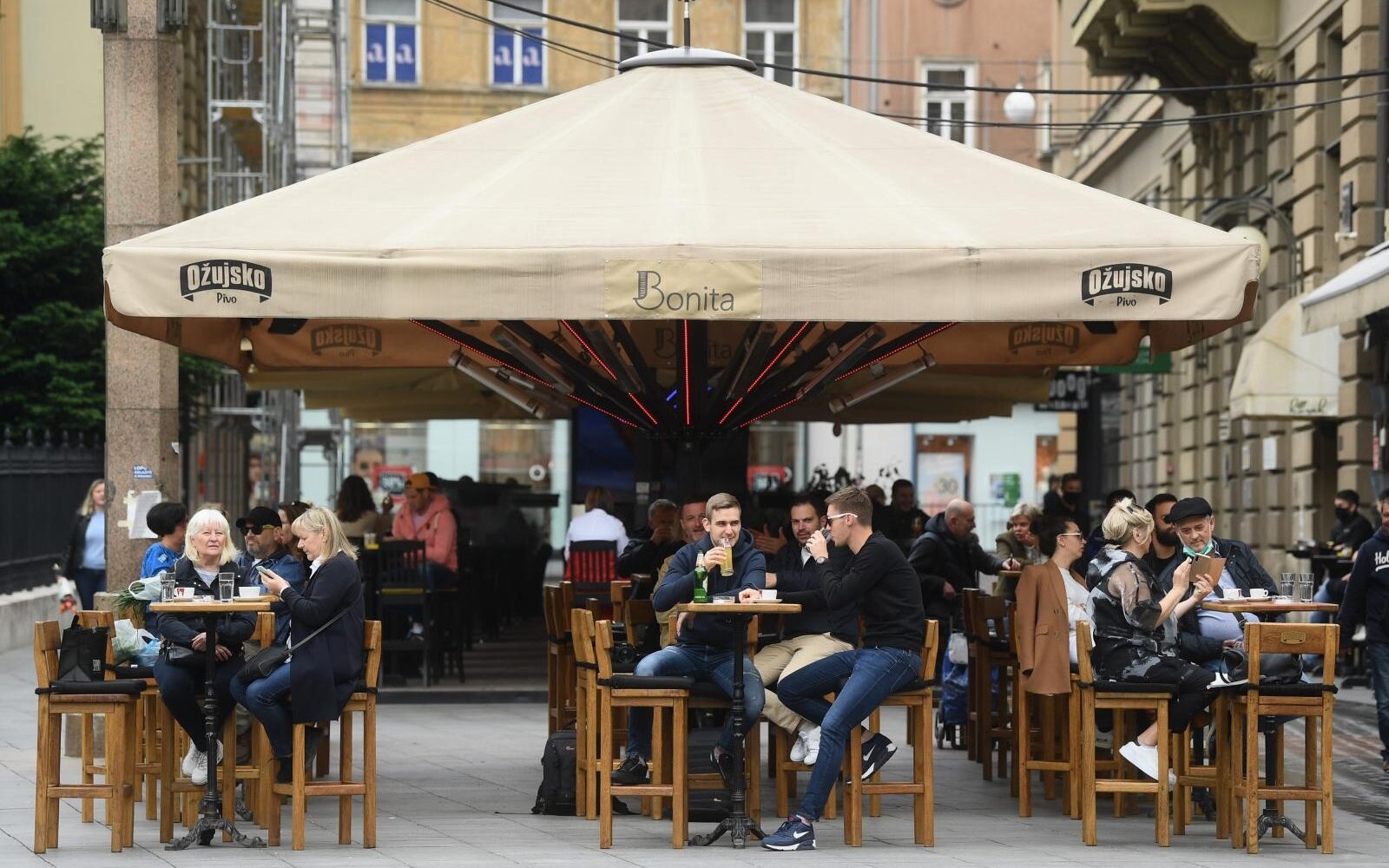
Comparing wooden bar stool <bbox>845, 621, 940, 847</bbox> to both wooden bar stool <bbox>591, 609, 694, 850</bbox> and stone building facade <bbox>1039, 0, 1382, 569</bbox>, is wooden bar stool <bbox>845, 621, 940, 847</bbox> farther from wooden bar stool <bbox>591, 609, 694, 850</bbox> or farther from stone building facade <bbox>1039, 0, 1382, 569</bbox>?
stone building facade <bbox>1039, 0, 1382, 569</bbox>

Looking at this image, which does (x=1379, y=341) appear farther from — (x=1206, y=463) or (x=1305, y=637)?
(x=1305, y=637)

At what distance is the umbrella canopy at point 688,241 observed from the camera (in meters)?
9.74

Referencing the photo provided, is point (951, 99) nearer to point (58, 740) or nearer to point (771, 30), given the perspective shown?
point (771, 30)

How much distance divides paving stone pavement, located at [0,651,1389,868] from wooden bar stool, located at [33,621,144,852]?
0.14 m

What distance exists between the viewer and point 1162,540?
12703 millimetres

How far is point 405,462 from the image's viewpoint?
147 feet

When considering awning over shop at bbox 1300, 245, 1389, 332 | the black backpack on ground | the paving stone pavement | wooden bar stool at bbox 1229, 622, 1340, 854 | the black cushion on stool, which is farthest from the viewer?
awning over shop at bbox 1300, 245, 1389, 332

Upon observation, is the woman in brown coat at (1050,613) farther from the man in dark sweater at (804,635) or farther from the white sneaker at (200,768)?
the white sneaker at (200,768)

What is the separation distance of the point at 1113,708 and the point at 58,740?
4.81 meters

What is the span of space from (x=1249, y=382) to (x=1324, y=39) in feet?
12.6

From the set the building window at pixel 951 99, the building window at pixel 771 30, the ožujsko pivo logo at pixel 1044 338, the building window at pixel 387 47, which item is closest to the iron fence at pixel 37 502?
the ožujsko pivo logo at pixel 1044 338

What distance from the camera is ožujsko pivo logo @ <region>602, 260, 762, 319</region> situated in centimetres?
969

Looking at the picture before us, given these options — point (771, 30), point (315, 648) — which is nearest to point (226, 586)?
point (315, 648)

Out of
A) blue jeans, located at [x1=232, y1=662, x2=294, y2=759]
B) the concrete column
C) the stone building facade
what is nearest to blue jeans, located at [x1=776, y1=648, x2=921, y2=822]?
blue jeans, located at [x1=232, y1=662, x2=294, y2=759]
